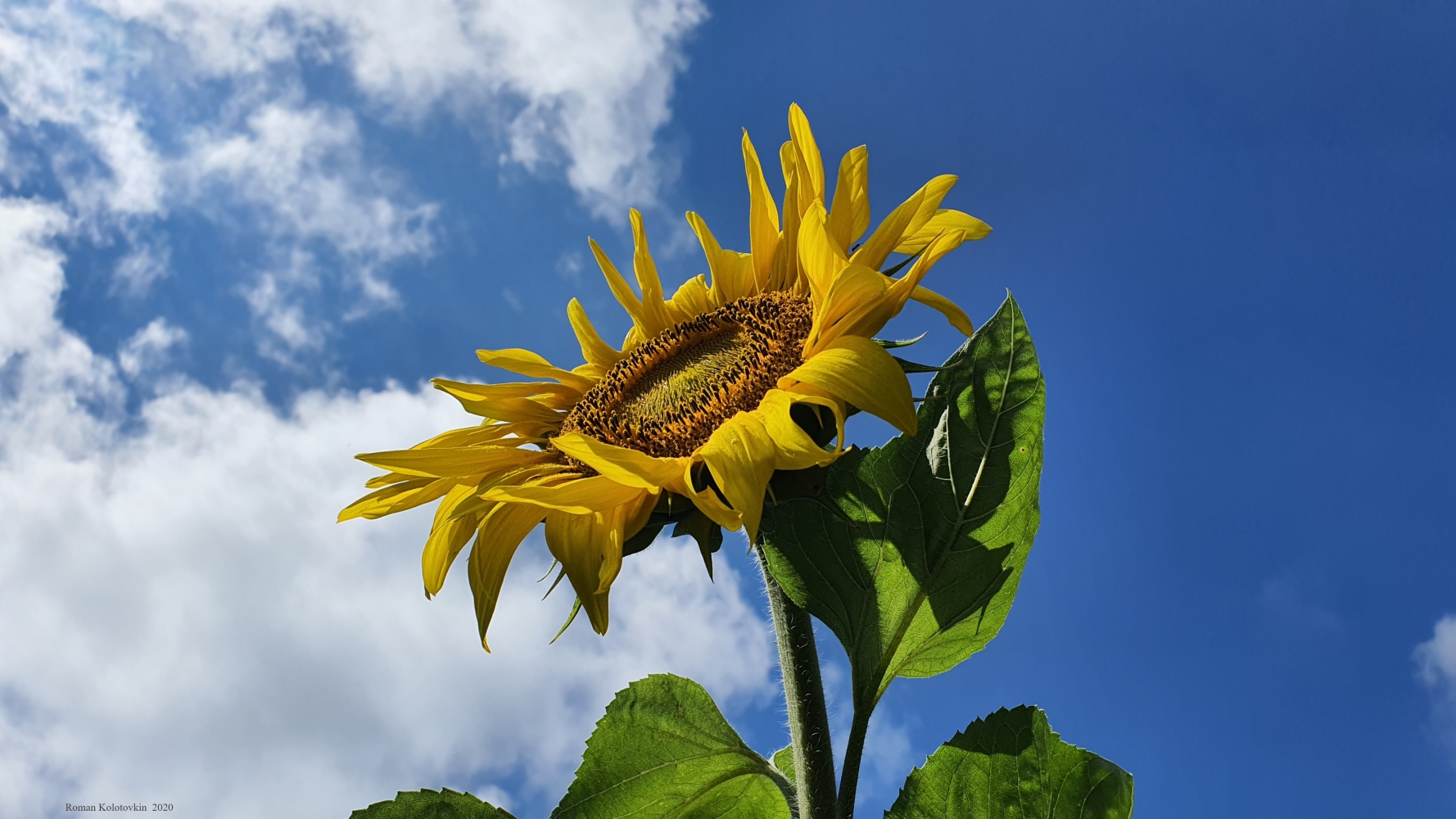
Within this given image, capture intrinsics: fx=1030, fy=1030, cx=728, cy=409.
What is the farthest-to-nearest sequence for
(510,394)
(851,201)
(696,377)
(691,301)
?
(691,301), (510,394), (696,377), (851,201)

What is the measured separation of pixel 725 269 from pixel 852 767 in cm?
155

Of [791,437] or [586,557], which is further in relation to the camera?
[586,557]

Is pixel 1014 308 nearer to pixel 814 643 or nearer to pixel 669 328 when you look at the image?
pixel 814 643

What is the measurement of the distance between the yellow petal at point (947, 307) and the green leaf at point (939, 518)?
1.07ft

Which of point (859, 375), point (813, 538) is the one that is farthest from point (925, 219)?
point (813, 538)

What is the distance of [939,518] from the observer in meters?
2.07

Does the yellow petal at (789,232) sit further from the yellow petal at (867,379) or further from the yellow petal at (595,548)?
the yellow petal at (595,548)

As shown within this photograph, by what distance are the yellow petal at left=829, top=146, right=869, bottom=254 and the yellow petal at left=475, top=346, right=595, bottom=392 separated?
3.68 ft

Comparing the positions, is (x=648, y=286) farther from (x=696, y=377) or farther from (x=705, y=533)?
(x=705, y=533)

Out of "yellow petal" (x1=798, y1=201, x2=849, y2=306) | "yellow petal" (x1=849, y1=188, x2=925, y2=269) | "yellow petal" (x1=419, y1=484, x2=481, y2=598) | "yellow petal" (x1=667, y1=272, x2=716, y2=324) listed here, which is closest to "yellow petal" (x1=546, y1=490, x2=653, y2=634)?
"yellow petal" (x1=419, y1=484, x2=481, y2=598)

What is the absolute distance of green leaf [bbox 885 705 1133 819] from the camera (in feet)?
6.62

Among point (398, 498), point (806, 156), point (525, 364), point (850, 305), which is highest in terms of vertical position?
point (525, 364)

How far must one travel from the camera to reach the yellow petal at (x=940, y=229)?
2.41 m

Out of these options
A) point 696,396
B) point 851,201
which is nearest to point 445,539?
point 696,396
